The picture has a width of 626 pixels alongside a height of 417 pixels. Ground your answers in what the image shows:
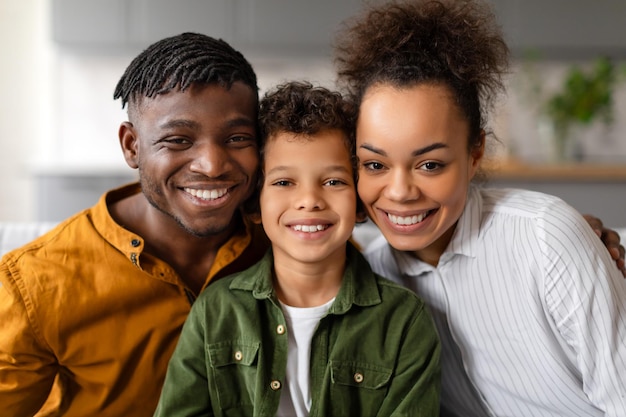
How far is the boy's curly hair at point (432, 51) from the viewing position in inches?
50.8

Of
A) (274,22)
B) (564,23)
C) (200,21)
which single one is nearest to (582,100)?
(564,23)

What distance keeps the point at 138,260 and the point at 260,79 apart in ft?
12.0

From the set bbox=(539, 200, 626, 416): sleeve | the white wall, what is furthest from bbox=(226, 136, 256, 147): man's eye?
the white wall

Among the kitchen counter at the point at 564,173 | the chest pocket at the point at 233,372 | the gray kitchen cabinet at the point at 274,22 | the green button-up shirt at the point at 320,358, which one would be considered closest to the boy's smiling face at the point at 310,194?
the green button-up shirt at the point at 320,358

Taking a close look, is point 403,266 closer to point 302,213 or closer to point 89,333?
point 302,213

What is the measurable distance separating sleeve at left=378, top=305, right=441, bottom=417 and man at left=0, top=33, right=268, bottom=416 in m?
0.46

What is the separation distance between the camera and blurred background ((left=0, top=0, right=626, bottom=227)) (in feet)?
13.4

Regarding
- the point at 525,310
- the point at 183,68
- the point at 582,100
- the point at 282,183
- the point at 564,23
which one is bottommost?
the point at 525,310

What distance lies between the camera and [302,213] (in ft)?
4.27

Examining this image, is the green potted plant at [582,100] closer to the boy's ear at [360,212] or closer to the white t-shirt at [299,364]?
the boy's ear at [360,212]

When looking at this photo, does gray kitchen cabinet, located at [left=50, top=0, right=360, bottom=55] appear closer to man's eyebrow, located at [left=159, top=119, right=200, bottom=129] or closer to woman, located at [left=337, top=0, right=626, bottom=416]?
woman, located at [left=337, top=0, right=626, bottom=416]

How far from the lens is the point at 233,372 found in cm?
132

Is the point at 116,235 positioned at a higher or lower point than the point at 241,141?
lower

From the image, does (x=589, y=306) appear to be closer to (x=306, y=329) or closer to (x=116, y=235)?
(x=306, y=329)
